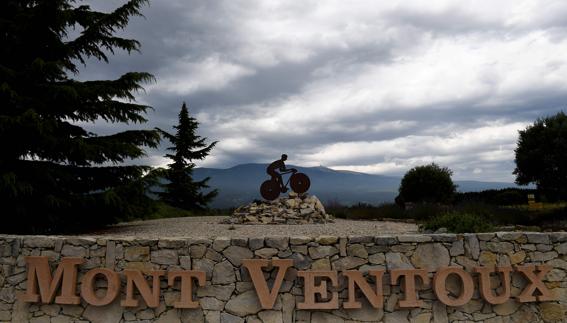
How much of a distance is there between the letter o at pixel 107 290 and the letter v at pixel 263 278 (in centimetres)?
212

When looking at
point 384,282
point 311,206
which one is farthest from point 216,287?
point 311,206

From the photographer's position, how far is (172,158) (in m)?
24.7

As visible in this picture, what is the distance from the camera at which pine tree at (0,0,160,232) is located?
10461 mm

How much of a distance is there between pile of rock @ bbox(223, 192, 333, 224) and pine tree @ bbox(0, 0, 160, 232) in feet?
11.4

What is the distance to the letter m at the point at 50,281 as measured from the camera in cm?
671

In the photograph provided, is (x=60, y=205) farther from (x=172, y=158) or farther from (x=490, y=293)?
(x=172, y=158)

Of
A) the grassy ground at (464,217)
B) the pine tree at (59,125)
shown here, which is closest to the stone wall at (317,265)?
the grassy ground at (464,217)

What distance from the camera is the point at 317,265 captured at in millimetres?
6574

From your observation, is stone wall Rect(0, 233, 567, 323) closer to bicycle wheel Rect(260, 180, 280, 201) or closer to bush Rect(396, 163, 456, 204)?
bicycle wheel Rect(260, 180, 280, 201)

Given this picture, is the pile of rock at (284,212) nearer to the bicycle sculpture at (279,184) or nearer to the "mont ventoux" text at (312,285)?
the bicycle sculpture at (279,184)

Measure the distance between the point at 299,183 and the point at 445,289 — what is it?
9007 millimetres

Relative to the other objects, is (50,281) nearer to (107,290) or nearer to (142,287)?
(107,290)

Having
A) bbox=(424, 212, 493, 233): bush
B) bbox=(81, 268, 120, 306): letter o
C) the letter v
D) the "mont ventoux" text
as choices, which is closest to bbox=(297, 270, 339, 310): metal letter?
the "mont ventoux" text

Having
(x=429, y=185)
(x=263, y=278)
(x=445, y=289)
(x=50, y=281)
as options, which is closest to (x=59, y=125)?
(x=50, y=281)
